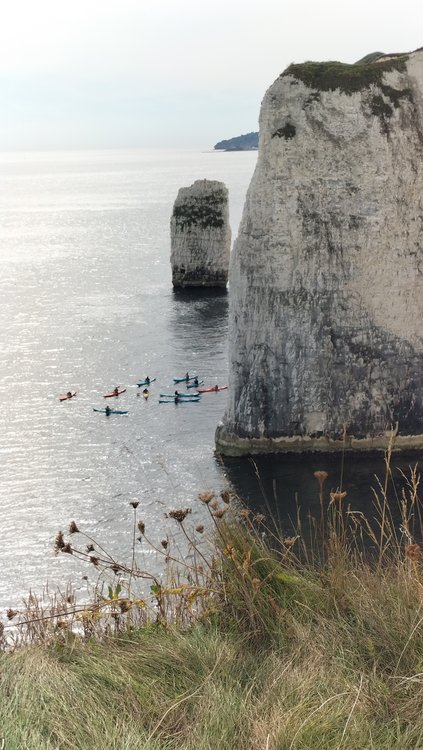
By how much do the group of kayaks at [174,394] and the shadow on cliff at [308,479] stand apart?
22.2 feet

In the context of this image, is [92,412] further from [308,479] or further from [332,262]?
[332,262]

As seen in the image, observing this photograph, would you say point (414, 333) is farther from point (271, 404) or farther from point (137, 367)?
point (137, 367)

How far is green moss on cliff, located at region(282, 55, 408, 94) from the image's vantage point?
1003 inches

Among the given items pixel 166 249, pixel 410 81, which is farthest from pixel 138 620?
pixel 166 249

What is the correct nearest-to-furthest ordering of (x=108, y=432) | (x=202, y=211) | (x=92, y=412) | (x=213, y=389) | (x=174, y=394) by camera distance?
(x=108, y=432) < (x=92, y=412) < (x=174, y=394) < (x=213, y=389) < (x=202, y=211)

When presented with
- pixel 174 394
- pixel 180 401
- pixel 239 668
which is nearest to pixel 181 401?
pixel 180 401

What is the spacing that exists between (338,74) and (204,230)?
32075 mm

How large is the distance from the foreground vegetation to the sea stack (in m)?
49.7

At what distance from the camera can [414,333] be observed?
26.5 m

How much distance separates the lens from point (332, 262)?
25.6 m

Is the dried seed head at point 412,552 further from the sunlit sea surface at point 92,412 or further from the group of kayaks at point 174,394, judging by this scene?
the group of kayaks at point 174,394

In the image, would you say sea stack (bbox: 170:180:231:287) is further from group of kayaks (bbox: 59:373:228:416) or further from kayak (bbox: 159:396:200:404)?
kayak (bbox: 159:396:200:404)

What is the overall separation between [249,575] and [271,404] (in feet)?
61.4

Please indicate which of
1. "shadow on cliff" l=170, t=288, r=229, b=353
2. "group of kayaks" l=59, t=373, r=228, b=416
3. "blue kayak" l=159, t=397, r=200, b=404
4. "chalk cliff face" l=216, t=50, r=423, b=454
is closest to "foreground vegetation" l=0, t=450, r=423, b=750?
"chalk cliff face" l=216, t=50, r=423, b=454
